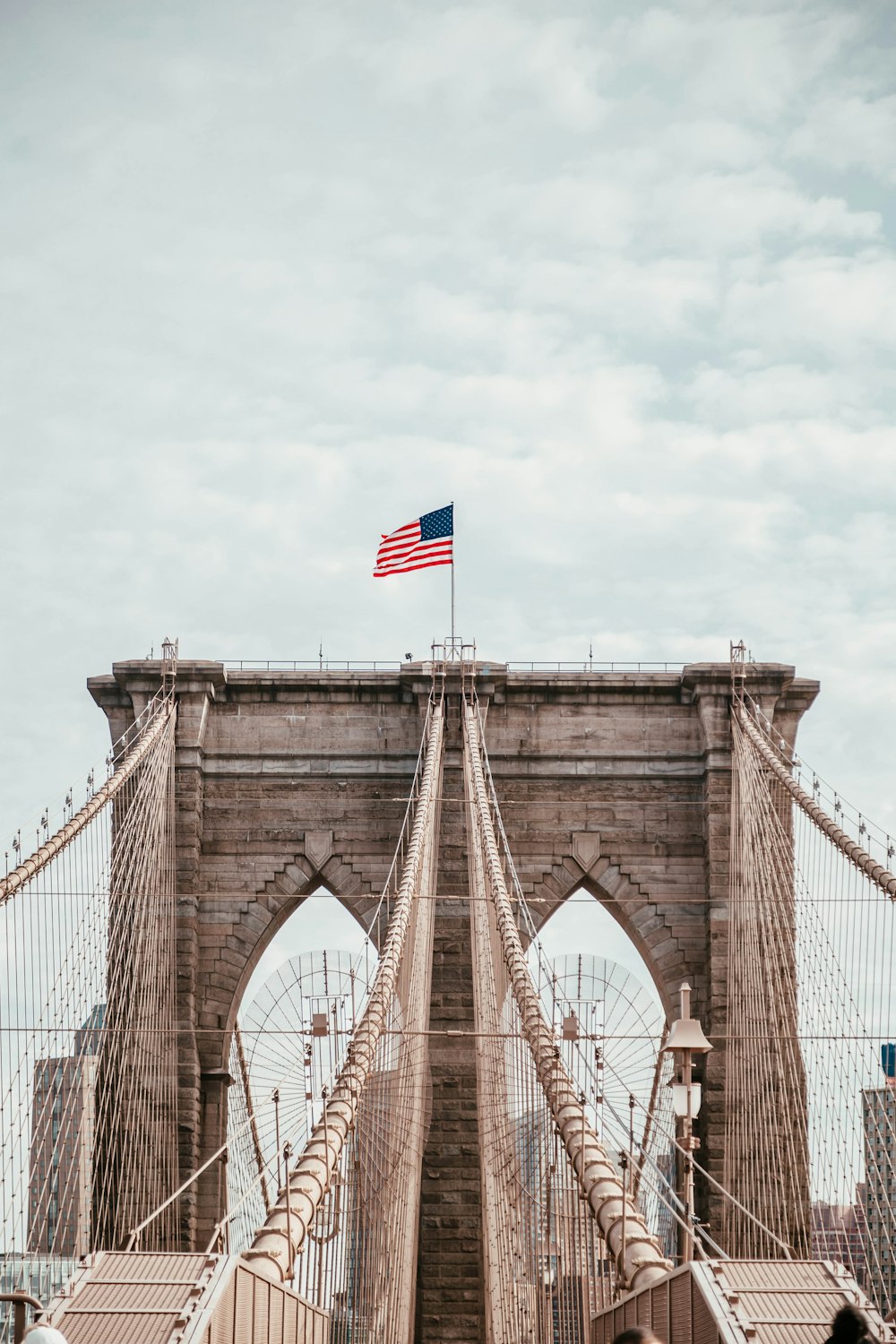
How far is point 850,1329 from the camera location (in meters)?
4.11

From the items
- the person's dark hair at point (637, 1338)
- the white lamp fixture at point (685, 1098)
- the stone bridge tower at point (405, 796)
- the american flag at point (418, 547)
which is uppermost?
the american flag at point (418, 547)

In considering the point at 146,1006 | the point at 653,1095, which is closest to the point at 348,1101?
the point at 146,1006

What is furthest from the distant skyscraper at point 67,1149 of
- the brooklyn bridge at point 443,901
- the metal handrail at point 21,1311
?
the metal handrail at point 21,1311

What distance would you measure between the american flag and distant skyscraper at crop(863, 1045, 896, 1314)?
31.4 ft

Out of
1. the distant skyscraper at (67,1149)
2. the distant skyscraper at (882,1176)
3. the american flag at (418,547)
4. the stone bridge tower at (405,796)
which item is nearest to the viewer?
the distant skyscraper at (882,1176)

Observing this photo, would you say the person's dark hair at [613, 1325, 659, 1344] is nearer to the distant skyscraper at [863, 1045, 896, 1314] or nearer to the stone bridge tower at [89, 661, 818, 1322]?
the distant skyscraper at [863, 1045, 896, 1314]

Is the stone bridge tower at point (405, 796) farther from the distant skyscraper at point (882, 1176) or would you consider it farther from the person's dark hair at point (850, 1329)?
the person's dark hair at point (850, 1329)

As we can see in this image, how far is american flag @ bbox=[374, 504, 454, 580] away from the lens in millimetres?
24578

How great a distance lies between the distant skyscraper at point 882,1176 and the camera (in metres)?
15.1

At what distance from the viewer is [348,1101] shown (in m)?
8.74

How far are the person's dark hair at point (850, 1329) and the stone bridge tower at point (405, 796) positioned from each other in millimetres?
17635

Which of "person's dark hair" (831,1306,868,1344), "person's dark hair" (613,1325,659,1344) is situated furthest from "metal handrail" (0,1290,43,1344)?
"person's dark hair" (831,1306,868,1344)

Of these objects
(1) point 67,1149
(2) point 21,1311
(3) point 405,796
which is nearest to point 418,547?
(3) point 405,796

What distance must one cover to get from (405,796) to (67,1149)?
224 inches
